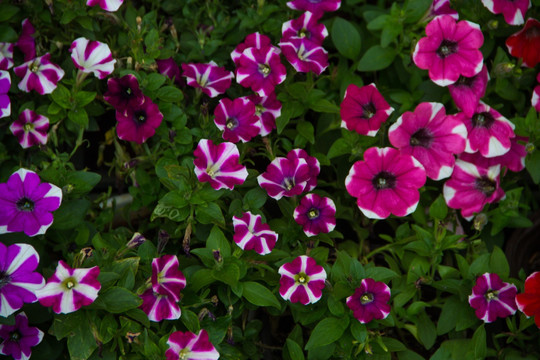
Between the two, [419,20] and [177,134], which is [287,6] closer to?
[419,20]

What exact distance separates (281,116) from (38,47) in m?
0.69

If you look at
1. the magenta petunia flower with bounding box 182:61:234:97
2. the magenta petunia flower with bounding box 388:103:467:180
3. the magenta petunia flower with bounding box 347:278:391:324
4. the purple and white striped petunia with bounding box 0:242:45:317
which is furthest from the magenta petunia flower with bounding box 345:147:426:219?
the purple and white striped petunia with bounding box 0:242:45:317

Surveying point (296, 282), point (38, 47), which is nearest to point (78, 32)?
point (38, 47)

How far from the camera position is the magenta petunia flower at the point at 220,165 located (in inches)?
51.3

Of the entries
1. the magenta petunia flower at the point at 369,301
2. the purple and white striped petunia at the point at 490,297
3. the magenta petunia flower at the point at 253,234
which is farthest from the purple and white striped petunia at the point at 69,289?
the purple and white striped petunia at the point at 490,297

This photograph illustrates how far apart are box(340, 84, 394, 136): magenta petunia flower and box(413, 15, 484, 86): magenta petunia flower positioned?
5.7 inches

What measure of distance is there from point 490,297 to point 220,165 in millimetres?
710

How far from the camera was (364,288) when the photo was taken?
1284 millimetres

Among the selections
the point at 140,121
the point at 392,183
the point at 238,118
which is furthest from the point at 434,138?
the point at 140,121

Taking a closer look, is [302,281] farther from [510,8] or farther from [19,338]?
[510,8]

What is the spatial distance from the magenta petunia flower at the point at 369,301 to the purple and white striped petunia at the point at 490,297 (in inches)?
9.0

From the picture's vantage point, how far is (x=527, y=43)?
1571 mm

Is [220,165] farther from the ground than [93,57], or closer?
closer

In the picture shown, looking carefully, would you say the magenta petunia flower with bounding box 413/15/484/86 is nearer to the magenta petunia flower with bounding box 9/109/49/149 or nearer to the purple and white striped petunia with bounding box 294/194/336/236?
the purple and white striped petunia with bounding box 294/194/336/236
